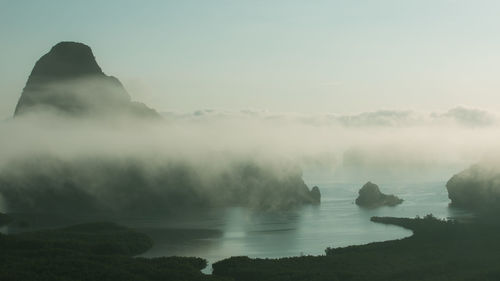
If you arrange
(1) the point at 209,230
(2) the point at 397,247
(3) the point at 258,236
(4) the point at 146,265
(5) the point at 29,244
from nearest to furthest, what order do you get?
(4) the point at 146,265 → (5) the point at 29,244 → (2) the point at 397,247 → (3) the point at 258,236 → (1) the point at 209,230

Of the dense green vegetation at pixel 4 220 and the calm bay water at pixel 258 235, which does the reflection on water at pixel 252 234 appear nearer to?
the calm bay water at pixel 258 235

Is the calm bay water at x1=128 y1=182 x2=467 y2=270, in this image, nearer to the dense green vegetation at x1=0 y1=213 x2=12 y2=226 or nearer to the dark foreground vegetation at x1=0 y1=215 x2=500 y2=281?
the dark foreground vegetation at x1=0 y1=215 x2=500 y2=281

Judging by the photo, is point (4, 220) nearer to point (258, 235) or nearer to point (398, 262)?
point (258, 235)

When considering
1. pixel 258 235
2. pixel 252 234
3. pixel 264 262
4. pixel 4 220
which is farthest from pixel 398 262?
pixel 4 220

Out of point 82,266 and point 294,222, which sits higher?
point 294,222

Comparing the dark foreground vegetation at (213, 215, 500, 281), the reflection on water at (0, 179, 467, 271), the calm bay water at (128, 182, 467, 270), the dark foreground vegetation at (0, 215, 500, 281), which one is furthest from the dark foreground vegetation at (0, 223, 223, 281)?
the dark foreground vegetation at (213, 215, 500, 281)

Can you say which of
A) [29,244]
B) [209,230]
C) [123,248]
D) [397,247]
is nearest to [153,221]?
[209,230]

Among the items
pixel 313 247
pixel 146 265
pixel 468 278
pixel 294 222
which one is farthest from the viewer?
pixel 294 222

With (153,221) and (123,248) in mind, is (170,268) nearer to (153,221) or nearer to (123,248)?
(123,248)
